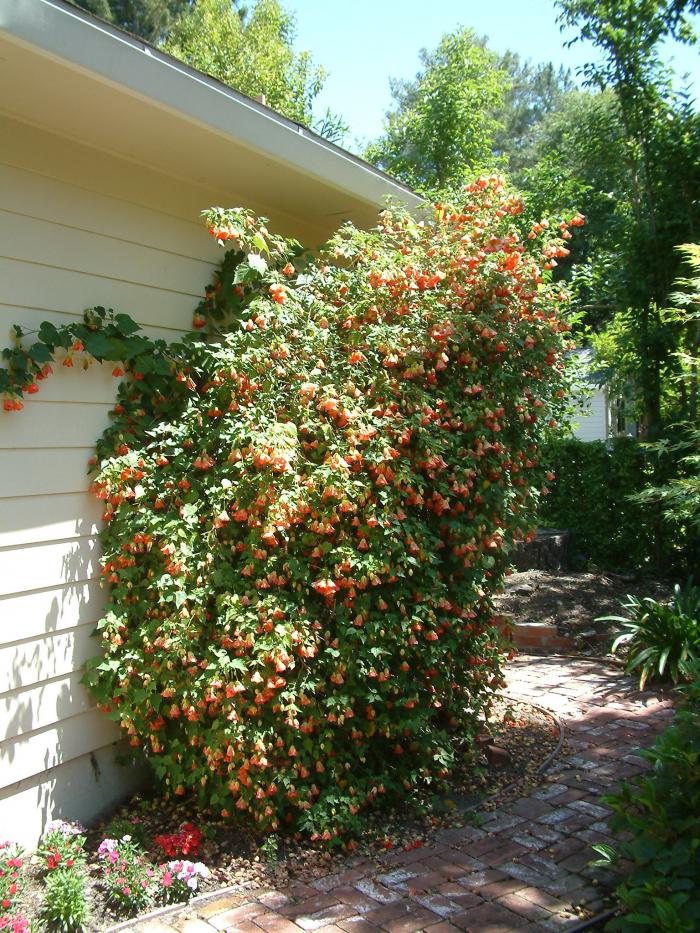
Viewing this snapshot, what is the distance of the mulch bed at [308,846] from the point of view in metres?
3.07

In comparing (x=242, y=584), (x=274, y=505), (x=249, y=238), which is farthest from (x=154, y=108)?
(x=242, y=584)

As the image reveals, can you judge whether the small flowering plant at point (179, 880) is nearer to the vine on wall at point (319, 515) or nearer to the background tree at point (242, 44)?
the vine on wall at point (319, 515)

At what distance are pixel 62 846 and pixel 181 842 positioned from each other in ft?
1.50

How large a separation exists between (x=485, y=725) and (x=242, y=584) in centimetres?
196

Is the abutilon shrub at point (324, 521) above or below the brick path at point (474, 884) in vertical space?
above

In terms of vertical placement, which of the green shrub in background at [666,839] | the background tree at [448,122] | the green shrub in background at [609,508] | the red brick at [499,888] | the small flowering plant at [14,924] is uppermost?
the background tree at [448,122]

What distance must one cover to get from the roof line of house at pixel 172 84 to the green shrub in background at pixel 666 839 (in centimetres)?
298

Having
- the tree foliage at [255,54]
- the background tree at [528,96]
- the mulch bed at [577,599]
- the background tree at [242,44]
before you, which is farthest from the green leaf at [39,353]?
the background tree at [528,96]

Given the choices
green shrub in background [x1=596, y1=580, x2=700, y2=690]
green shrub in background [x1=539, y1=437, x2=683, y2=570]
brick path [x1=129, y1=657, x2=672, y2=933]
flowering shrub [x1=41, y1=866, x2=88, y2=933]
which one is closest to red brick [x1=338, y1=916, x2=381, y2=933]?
brick path [x1=129, y1=657, x2=672, y2=933]

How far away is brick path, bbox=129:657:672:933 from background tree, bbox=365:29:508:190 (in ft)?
33.7

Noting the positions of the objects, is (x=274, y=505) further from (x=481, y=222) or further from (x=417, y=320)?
(x=481, y=222)

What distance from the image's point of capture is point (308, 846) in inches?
130

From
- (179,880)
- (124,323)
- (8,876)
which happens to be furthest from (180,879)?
(124,323)

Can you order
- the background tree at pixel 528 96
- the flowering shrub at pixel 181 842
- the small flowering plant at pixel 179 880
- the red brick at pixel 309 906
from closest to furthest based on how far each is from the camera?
the red brick at pixel 309 906 < the small flowering plant at pixel 179 880 < the flowering shrub at pixel 181 842 < the background tree at pixel 528 96
